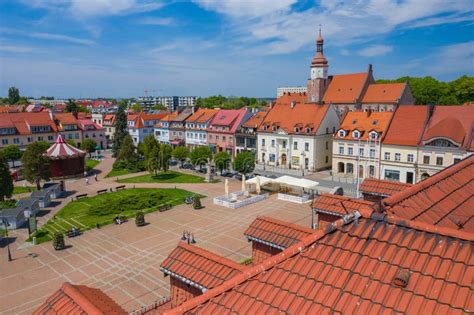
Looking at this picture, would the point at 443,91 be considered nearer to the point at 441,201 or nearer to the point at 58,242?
the point at 58,242

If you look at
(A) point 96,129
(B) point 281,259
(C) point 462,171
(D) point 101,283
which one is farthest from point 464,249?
(A) point 96,129

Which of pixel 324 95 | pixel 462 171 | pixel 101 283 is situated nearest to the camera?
pixel 462 171

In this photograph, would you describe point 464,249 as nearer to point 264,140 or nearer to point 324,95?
point 264,140

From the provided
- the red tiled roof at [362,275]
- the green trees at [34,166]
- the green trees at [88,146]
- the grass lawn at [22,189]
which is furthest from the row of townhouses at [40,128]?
the red tiled roof at [362,275]

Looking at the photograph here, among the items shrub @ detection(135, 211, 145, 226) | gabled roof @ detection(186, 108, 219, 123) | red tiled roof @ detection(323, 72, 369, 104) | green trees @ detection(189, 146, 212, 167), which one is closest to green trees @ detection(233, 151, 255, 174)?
green trees @ detection(189, 146, 212, 167)

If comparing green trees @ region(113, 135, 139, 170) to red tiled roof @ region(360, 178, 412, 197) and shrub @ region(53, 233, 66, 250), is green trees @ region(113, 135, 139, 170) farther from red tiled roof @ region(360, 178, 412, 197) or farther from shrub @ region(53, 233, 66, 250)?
red tiled roof @ region(360, 178, 412, 197)

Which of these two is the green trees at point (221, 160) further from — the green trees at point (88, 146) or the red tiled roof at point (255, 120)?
the green trees at point (88, 146)
